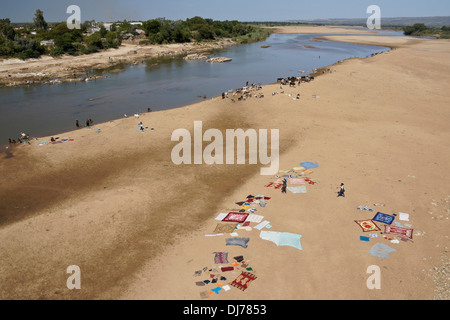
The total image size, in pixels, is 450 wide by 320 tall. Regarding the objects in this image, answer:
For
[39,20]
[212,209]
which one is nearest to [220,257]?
[212,209]

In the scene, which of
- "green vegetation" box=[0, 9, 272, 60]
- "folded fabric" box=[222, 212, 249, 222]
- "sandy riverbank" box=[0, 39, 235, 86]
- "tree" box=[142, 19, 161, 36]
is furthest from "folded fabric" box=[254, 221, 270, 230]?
"tree" box=[142, 19, 161, 36]

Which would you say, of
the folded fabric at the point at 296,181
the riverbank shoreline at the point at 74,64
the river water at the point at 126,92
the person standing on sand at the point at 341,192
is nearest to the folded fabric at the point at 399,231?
the person standing on sand at the point at 341,192

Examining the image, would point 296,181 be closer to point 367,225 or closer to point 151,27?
point 367,225

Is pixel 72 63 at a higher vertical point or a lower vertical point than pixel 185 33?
lower

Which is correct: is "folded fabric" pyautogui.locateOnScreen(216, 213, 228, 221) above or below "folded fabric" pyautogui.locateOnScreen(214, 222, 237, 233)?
above

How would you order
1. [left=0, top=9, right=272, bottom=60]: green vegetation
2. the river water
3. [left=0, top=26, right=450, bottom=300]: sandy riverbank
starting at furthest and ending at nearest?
[left=0, top=9, right=272, bottom=60]: green vegetation → the river water → [left=0, top=26, right=450, bottom=300]: sandy riverbank

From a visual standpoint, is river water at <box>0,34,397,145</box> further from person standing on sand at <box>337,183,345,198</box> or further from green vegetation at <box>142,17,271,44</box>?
green vegetation at <box>142,17,271,44</box>

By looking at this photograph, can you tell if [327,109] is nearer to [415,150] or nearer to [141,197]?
[415,150]
